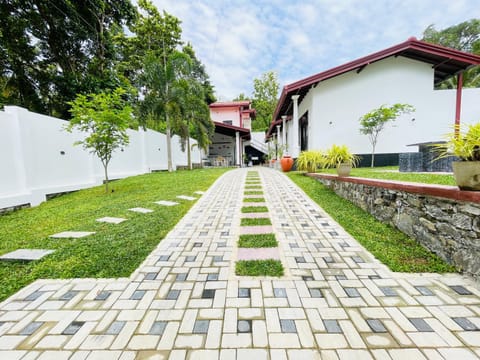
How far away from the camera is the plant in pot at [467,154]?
5.80 feet

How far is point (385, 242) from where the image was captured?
2.54 m

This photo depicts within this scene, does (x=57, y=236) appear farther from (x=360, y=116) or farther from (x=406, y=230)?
(x=360, y=116)

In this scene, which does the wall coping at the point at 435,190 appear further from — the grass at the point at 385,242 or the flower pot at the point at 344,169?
the flower pot at the point at 344,169

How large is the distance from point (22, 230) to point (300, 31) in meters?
11.8

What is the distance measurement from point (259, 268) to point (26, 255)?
2658 mm

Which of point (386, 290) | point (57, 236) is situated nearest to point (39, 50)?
point (57, 236)

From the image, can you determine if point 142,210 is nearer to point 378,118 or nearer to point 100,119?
point 100,119

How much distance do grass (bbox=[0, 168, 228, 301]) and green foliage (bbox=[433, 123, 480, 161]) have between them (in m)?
3.32

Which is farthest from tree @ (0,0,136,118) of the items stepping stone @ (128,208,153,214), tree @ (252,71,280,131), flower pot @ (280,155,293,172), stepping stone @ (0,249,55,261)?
tree @ (252,71,280,131)

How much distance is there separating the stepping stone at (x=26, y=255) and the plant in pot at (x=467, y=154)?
4.36 metres

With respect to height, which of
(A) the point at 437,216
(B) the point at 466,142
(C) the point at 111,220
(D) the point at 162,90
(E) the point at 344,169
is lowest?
(C) the point at 111,220

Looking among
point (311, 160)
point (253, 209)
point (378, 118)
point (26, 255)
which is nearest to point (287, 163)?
point (311, 160)

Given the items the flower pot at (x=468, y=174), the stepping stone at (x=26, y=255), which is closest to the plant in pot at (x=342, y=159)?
the flower pot at (x=468, y=174)

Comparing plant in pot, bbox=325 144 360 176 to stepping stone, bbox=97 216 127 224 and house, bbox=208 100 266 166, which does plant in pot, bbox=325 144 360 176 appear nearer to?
stepping stone, bbox=97 216 127 224
